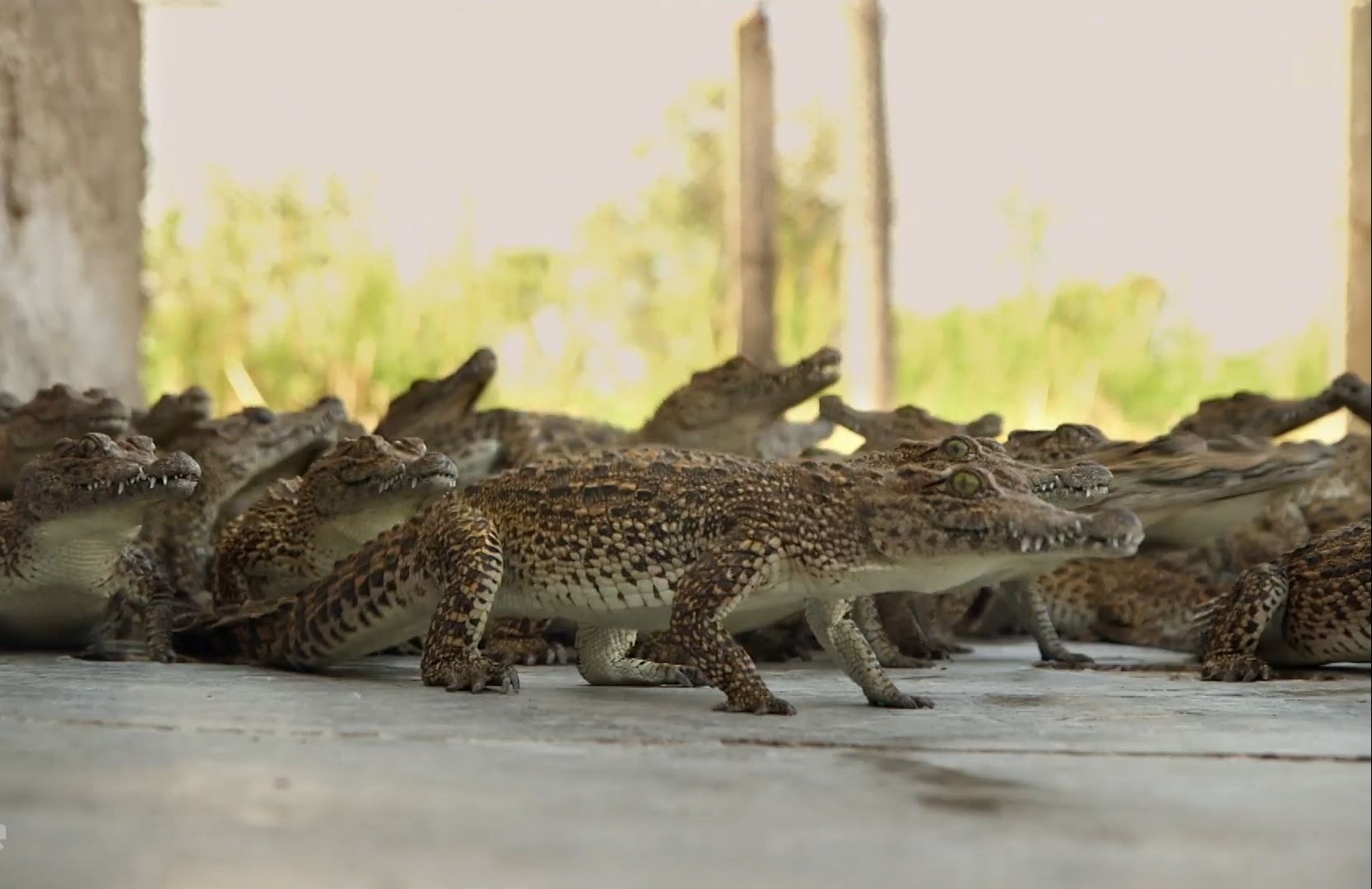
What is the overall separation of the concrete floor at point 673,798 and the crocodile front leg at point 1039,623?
6.24 ft

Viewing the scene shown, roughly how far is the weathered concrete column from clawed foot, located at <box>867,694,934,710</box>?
5.12m

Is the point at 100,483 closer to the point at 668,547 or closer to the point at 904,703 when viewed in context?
the point at 668,547

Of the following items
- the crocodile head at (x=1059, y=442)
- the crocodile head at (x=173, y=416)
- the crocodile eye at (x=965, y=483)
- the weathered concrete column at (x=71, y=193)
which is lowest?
the crocodile eye at (x=965, y=483)

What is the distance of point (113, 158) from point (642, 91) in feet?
62.8

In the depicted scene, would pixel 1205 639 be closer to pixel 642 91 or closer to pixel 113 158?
pixel 113 158

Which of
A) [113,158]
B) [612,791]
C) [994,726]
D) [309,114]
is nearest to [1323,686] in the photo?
[994,726]

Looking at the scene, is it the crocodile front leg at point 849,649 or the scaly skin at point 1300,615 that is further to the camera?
the scaly skin at point 1300,615

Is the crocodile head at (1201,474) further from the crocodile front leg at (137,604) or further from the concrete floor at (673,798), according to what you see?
the crocodile front leg at (137,604)

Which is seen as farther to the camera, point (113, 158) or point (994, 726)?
point (113, 158)

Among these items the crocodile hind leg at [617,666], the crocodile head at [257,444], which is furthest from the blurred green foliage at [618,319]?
the crocodile hind leg at [617,666]

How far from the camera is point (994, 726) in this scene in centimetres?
361

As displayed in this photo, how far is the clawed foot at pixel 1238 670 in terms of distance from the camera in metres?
4.82

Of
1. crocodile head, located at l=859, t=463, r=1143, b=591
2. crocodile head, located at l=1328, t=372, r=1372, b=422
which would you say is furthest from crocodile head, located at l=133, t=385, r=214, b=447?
crocodile head, located at l=1328, t=372, r=1372, b=422

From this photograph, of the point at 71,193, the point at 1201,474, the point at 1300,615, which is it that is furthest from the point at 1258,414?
the point at 71,193
